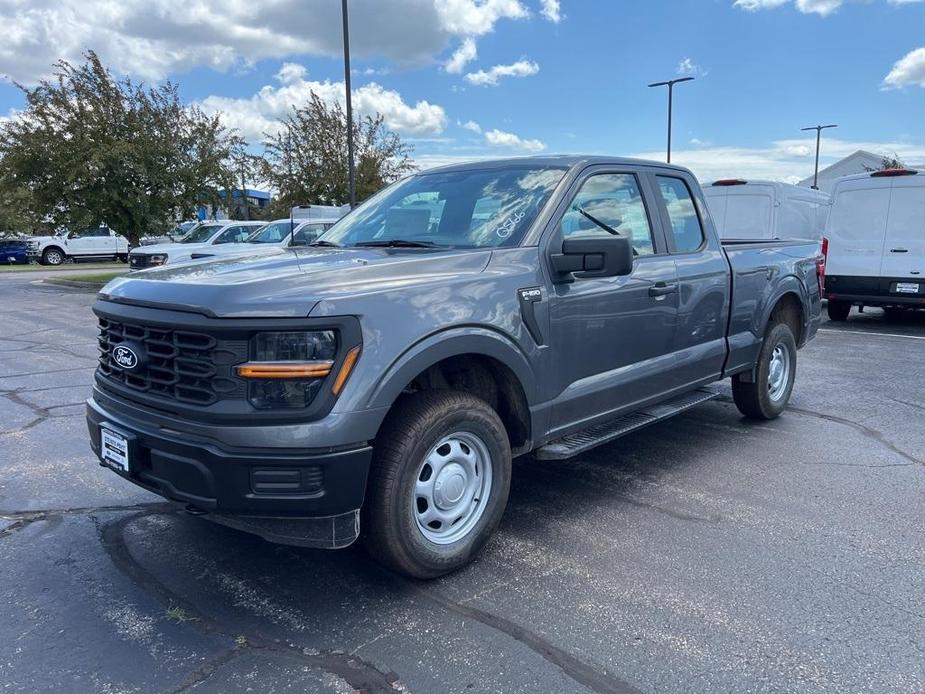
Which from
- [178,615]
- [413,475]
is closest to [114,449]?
[178,615]

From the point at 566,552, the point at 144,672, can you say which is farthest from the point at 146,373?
the point at 566,552

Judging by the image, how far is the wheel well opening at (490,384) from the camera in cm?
348

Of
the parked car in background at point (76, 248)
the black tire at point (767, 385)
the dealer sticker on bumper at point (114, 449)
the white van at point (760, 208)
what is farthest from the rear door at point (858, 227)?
the parked car in background at point (76, 248)

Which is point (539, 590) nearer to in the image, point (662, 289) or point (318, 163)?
point (662, 289)

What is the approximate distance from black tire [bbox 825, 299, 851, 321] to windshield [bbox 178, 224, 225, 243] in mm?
13506

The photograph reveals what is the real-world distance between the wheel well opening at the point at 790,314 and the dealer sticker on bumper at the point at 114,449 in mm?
4819

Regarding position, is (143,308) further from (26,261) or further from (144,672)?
(26,261)

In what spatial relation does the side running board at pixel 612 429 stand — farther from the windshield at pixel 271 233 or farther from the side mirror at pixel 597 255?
the windshield at pixel 271 233

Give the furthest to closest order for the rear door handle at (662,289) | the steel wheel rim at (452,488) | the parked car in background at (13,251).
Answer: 1. the parked car in background at (13,251)
2. the rear door handle at (662,289)
3. the steel wheel rim at (452,488)

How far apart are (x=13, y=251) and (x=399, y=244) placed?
3845 cm

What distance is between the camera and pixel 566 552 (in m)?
3.61

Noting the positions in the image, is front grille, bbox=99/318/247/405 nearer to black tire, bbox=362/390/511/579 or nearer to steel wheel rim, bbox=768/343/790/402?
black tire, bbox=362/390/511/579

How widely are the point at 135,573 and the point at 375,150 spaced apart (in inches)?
1014

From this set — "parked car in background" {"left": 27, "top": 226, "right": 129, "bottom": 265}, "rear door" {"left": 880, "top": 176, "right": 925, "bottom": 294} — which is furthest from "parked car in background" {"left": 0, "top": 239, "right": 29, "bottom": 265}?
"rear door" {"left": 880, "top": 176, "right": 925, "bottom": 294}
